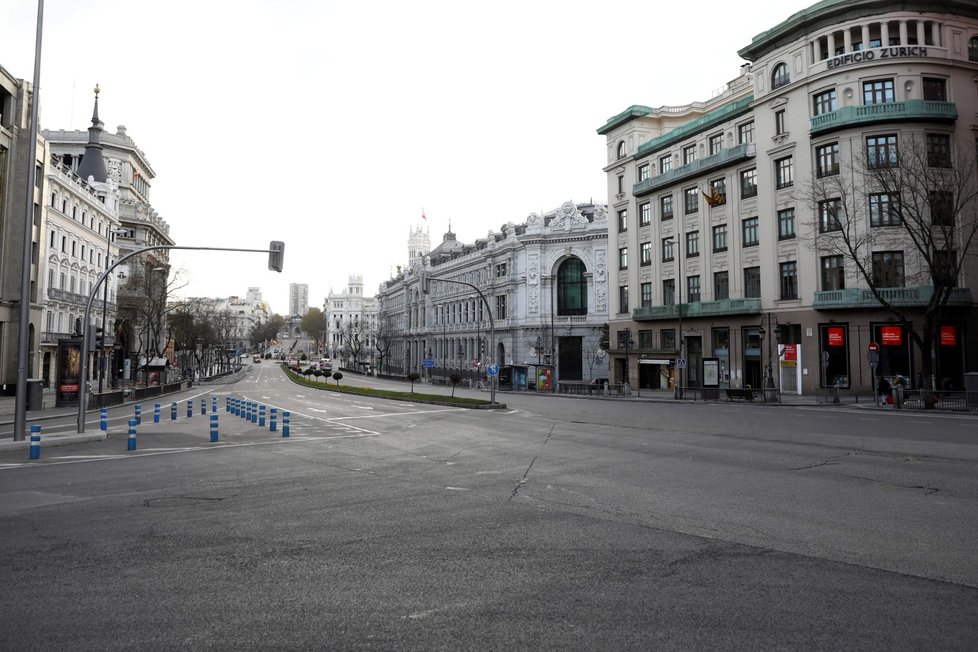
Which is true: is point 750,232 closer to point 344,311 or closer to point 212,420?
point 212,420

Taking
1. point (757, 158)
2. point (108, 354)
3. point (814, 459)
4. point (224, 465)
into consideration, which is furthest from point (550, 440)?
point (108, 354)

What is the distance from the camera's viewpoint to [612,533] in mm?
7477

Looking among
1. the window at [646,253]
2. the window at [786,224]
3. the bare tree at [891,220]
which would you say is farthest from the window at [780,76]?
the window at [646,253]

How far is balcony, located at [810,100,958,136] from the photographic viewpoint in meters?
34.6

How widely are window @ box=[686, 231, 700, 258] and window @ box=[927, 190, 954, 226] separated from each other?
16.9 meters

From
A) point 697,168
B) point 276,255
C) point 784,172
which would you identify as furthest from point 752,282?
point 276,255

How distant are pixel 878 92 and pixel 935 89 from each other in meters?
3.08

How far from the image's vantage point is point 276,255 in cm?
2031

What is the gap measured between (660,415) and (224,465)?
60.8 feet

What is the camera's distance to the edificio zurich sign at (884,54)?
1394 inches

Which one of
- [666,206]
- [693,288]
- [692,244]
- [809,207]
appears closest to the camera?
[809,207]

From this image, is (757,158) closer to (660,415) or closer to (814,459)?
(660,415)

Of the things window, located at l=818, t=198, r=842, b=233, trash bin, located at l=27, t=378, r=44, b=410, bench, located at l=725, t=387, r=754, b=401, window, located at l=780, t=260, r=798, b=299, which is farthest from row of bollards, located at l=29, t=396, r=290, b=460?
window, located at l=780, t=260, r=798, b=299

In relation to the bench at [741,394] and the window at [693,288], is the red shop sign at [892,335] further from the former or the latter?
the window at [693,288]
